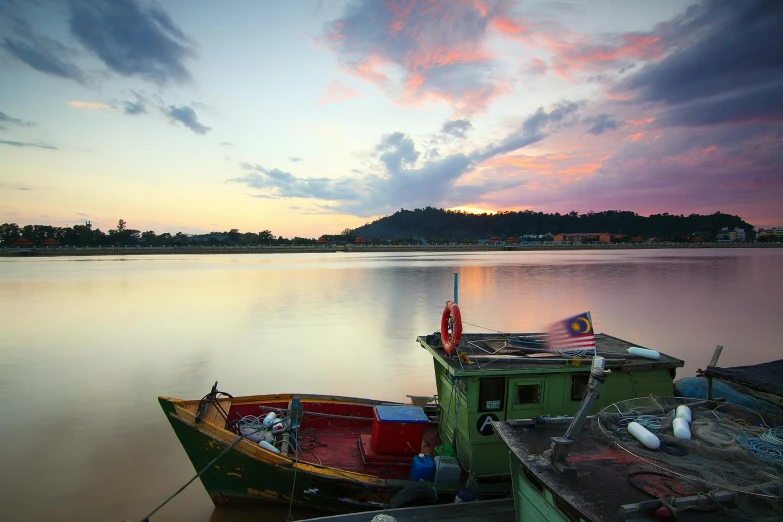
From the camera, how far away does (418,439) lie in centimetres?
757

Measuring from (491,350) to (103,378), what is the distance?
14114 mm

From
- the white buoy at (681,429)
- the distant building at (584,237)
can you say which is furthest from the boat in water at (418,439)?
the distant building at (584,237)

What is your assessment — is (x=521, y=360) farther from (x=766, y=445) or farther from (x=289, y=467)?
(x=289, y=467)

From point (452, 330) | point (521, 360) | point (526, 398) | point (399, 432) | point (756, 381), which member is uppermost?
point (452, 330)

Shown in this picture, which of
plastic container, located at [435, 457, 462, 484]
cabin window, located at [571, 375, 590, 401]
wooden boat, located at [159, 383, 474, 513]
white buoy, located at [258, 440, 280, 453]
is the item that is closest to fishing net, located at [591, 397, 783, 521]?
cabin window, located at [571, 375, 590, 401]

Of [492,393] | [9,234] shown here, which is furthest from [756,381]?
[9,234]

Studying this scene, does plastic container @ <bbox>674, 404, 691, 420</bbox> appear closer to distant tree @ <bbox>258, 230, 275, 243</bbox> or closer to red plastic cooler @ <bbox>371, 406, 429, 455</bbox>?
red plastic cooler @ <bbox>371, 406, 429, 455</bbox>

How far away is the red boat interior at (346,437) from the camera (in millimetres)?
7547

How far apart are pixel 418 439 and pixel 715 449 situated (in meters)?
4.18

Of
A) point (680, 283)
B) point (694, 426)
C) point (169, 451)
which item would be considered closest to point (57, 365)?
point (169, 451)

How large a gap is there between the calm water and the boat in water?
1.17 metres

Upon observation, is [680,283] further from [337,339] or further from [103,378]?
[103,378]

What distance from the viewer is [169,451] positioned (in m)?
10.2

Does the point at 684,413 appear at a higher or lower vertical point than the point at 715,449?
higher
